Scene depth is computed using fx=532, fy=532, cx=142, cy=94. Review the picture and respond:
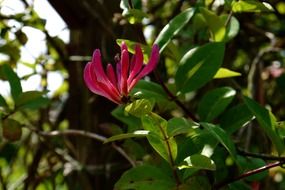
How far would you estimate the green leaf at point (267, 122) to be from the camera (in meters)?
0.59

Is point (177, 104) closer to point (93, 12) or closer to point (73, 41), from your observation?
point (93, 12)

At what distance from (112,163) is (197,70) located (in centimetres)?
49

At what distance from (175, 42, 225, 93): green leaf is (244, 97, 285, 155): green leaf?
0.11m

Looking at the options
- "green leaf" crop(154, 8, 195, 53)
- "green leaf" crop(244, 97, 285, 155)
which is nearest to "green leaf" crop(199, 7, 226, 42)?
"green leaf" crop(154, 8, 195, 53)

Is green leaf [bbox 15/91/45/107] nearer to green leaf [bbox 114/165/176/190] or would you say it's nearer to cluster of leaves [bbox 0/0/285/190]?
cluster of leaves [bbox 0/0/285/190]

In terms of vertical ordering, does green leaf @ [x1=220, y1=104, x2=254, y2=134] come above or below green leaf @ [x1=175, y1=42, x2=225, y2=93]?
below

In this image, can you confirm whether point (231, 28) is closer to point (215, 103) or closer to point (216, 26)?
point (216, 26)

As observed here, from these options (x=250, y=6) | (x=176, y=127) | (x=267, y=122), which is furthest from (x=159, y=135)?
(x=250, y=6)

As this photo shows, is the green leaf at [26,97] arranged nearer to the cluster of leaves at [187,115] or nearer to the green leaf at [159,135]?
the cluster of leaves at [187,115]

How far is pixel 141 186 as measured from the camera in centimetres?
59

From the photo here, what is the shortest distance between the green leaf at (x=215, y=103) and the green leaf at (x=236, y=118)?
0.01m

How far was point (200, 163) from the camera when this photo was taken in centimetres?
56

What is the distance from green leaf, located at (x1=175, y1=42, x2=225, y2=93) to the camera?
70 centimetres

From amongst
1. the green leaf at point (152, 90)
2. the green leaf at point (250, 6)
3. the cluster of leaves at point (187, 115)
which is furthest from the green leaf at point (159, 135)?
the green leaf at point (250, 6)
